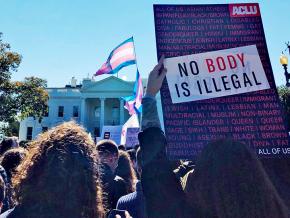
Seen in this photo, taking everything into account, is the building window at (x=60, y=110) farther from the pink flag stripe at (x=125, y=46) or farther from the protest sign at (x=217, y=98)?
the protest sign at (x=217, y=98)

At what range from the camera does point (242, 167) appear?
1511 millimetres

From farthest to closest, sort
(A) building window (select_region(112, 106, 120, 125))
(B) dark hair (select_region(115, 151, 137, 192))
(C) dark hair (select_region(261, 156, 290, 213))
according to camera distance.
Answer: (A) building window (select_region(112, 106, 120, 125)) → (B) dark hair (select_region(115, 151, 137, 192)) → (C) dark hair (select_region(261, 156, 290, 213))

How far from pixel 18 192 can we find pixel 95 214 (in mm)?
382

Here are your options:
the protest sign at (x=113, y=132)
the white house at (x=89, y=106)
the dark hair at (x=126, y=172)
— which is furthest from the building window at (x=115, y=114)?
the dark hair at (x=126, y=172)

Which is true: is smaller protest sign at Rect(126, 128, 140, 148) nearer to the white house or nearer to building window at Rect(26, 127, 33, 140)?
the white house

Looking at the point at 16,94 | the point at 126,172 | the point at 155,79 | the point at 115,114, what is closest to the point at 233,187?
the point at 155,79

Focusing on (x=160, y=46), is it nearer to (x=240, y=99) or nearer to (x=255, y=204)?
(x=240, y=99)

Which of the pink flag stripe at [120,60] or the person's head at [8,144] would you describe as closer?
the person's head at [8,144]

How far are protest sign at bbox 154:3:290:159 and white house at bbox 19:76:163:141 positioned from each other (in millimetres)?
47963

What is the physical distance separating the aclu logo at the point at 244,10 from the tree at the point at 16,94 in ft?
102

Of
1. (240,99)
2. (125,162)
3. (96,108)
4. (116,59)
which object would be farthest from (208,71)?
(96,108)

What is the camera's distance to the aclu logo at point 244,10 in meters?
3.26

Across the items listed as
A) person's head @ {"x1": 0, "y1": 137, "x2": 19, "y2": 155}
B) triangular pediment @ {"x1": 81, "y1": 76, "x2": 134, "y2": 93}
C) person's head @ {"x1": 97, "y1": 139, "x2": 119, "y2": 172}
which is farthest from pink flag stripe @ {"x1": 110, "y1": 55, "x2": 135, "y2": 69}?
triangular pediment @ {"x1": 81, "y1": 76, "x2": 134, "y2": 93}

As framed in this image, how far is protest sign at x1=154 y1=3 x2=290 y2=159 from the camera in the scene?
2.91 meters
